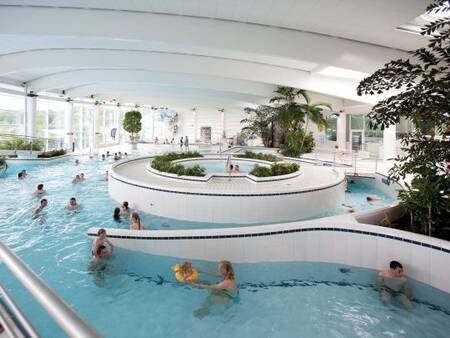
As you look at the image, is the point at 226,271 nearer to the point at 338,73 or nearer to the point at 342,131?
the point at 338,73

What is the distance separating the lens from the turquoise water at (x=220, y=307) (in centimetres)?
388

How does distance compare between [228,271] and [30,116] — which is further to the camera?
[30,116]

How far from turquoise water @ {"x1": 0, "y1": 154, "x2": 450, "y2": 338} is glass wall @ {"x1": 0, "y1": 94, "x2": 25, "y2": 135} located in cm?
1584

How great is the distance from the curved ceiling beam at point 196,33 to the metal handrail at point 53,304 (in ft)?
31.0

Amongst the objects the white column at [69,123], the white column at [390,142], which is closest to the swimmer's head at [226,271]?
the white column at [390,142]

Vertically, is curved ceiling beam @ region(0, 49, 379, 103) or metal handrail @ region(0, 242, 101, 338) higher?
curved ceiling beam @ region(0, 49, 379, 103)

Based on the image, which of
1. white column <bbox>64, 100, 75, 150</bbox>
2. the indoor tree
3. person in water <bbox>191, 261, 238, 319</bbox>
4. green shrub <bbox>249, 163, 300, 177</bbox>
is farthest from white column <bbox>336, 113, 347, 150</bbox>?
person in water <bbox>191, 261, 238, 319</bbox>

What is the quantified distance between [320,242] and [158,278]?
2802mm

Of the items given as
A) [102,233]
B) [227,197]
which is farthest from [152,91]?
[102,233]

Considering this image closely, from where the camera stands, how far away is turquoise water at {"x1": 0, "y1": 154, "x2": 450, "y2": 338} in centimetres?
388

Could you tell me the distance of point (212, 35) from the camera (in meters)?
9.72

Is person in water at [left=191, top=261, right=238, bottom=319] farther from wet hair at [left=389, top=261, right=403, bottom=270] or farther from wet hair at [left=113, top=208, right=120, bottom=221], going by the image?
wet hair at [left=113, top=208, right=120, bottom=221]

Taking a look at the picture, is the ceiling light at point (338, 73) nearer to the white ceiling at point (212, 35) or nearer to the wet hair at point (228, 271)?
the white ceiling at point (212, 35)

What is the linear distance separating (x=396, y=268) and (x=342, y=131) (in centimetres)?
2061
